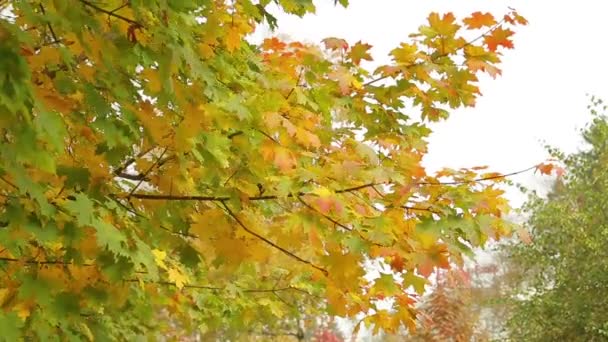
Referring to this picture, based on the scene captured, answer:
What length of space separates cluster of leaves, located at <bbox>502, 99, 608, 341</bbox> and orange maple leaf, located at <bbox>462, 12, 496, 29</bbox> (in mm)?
8436

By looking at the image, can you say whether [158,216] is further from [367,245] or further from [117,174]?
[367,245]

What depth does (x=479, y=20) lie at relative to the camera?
3271 millimetres

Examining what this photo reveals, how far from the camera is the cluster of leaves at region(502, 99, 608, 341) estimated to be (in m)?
11.4

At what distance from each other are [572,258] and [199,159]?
11491mm

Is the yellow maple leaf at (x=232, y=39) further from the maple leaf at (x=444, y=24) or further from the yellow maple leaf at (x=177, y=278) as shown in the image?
the yellow maple leaf at (x=177, y=278)

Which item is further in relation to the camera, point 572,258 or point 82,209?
point 572,258

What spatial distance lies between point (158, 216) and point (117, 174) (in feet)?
1.43

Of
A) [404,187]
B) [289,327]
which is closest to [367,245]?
[404,187]

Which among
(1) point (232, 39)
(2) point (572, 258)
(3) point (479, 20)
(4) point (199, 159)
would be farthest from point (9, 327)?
(2) point (572, 258)

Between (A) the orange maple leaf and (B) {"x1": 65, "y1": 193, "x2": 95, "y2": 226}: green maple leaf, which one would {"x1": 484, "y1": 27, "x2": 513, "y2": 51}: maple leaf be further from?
(B) {"x1": 65, "y1": 193, "x2": 95, "y2": 226}: green maple leaf

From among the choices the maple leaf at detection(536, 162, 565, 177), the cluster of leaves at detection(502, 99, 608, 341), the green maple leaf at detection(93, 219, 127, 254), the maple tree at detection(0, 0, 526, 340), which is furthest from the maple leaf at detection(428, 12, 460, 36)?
the cluster of leaves at detection(502, 99, 608, 341)

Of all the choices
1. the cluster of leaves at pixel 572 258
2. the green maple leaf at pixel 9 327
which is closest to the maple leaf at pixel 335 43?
the green maple leaf at pixel 9 327

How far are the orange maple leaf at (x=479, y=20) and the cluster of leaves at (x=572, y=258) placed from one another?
27.7ft

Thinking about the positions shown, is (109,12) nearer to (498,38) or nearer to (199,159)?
(199,159)
